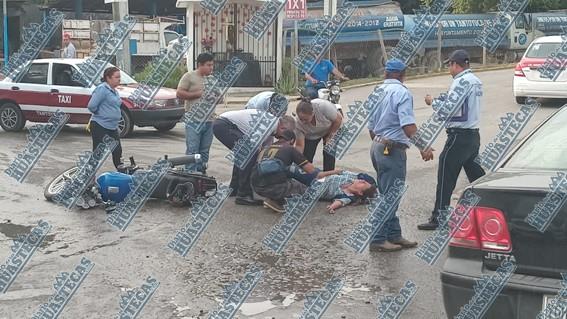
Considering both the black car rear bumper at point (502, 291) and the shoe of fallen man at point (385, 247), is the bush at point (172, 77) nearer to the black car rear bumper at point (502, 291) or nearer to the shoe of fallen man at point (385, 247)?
the shoe of fallen man at point (385, 247)

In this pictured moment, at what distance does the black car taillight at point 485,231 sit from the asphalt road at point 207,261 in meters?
1.48

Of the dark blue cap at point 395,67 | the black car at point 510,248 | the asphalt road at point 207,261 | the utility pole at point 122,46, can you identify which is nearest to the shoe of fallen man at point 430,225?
the asphalt road at point 207,261

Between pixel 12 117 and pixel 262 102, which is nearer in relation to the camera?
pixel 262 102

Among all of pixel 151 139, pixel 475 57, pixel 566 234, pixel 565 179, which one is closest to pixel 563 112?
pixel 565 179

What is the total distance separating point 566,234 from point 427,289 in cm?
229

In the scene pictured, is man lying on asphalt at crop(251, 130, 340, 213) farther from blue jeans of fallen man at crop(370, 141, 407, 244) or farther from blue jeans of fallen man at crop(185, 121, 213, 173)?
blue jeans of fallen man at crop(370, 141, 407, 244)

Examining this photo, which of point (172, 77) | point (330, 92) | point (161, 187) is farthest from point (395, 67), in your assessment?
point (172, 77)

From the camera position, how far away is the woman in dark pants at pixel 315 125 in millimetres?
8664

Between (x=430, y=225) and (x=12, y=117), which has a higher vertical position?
(x=430, y=225)

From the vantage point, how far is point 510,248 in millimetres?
3781

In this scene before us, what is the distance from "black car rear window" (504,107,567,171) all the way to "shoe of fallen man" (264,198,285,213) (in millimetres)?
4015

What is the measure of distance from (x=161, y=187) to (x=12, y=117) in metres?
7.82

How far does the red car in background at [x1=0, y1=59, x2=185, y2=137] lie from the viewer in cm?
1462

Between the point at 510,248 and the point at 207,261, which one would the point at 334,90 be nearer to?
the point at 207,261
